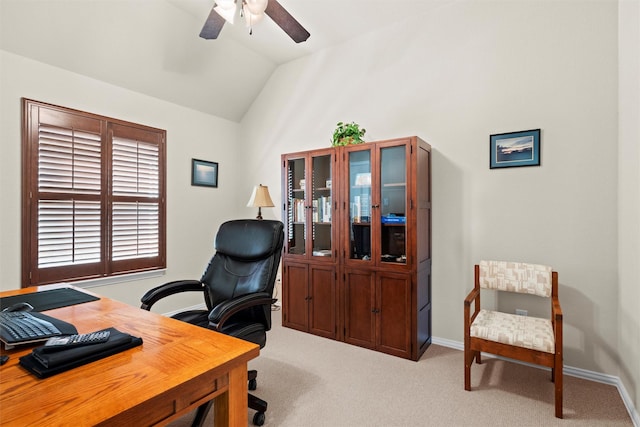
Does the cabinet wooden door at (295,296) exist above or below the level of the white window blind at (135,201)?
below

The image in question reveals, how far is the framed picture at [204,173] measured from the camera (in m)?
4.02

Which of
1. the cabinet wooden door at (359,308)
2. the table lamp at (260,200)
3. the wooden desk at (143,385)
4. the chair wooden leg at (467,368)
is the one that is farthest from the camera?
the table lamp at (260,200)

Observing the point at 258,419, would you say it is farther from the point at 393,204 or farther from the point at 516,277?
the point at 516,277

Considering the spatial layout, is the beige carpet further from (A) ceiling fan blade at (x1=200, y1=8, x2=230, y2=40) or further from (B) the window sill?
(A) ceiling fan blade at (x1=200, y1=8, x2=230, y2=40)

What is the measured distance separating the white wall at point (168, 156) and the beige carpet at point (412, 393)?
1.77 m

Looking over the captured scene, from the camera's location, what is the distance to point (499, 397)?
217 centimetres

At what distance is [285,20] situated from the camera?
2234 millimetres

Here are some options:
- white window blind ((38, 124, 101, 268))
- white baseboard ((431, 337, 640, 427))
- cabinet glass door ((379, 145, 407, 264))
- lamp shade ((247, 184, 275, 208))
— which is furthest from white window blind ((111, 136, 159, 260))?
white baseboard ((431, 337, 640, 427))

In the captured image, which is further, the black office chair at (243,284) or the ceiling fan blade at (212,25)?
the ceiling fan blade at (212,25)

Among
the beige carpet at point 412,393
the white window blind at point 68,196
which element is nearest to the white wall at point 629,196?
the beige carpet at point 412,393

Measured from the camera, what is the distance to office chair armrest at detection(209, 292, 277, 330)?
170 centimetres

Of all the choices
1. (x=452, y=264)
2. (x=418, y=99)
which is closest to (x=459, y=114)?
(x=418, y=99)

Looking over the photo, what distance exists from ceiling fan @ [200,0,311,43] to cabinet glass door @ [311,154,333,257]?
116cm

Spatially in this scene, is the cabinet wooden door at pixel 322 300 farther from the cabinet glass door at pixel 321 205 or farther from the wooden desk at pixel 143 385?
the wooden desk at pixel 143 385
